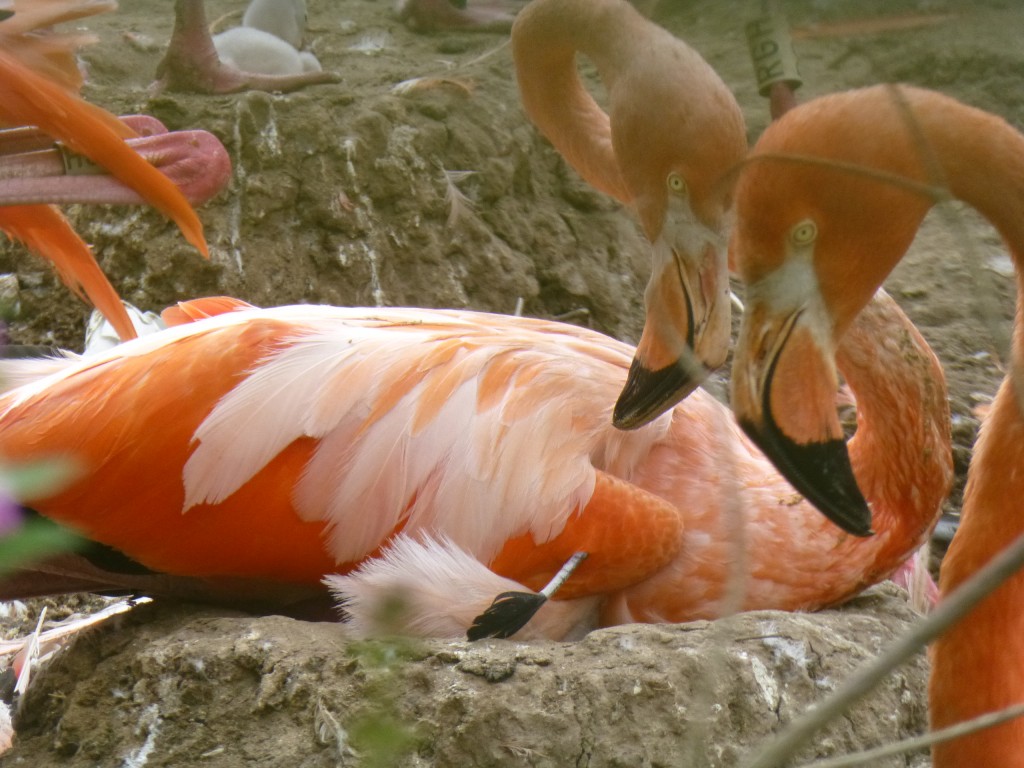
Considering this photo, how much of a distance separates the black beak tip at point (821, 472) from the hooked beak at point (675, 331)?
381mm

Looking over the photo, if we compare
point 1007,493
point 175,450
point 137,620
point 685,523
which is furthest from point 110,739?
point 1007,493

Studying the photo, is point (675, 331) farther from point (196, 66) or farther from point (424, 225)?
point (196, 66)

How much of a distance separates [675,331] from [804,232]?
0.49 metres

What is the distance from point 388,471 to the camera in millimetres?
2346

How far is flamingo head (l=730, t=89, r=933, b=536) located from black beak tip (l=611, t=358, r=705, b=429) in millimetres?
366

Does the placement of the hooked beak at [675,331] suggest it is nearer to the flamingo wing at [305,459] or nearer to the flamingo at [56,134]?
the flamingo wing at [305,459]

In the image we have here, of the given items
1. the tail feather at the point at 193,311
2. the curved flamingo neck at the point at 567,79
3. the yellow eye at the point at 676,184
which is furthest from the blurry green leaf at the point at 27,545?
the curved flamingo neck at the point at 567,79

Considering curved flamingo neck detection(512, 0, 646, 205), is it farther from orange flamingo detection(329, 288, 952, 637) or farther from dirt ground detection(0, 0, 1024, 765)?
orange flamingo detection(329, 288, 952, 637)

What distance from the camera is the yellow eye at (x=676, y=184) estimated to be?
2.44m

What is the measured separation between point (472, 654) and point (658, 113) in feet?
3.65

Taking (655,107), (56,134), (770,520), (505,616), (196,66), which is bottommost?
(770,520)

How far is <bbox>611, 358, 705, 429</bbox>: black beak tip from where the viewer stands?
2340 mm

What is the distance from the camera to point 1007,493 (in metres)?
1.94

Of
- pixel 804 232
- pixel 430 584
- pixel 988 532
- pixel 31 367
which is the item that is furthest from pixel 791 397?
pixel 31 367
